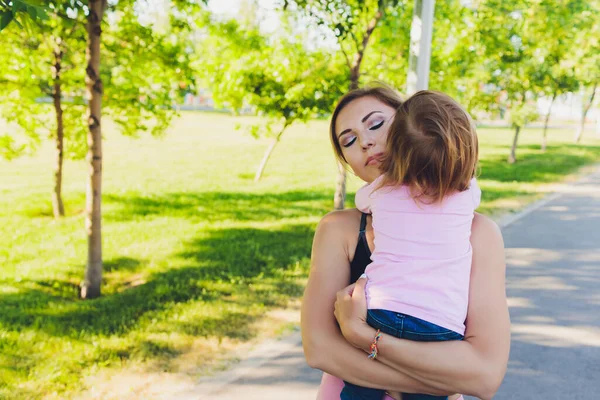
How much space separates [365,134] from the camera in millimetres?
1738

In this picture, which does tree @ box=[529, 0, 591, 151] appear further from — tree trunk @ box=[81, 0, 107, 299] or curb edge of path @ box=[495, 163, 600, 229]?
tree trunk @ box=[81, 0, 107, 299]

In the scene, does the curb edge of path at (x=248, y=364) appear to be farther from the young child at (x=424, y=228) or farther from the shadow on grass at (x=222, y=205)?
the shadow on grass at (x=222, y=205)

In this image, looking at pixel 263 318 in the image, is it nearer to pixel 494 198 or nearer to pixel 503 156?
pixel 494 198

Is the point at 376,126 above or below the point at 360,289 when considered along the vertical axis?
above

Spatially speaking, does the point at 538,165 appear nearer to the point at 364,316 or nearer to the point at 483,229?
the point at 483,229

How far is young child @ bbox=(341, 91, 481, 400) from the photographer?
1533 millimetres

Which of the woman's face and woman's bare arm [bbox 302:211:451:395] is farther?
the woman's face

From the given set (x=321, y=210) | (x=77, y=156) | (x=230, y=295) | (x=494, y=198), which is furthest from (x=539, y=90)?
(x=230, y=295)

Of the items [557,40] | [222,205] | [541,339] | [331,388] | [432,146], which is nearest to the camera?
[432,146]

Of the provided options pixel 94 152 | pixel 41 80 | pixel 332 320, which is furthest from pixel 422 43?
pixel 41 80

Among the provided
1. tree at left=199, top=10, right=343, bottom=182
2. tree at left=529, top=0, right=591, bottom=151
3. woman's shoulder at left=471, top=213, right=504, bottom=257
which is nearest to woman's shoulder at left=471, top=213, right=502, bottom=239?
woman's shoulder at left=471, top=213, right=504, bottom=257

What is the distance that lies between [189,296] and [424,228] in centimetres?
436

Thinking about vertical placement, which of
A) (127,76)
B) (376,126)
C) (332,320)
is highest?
(127,76)

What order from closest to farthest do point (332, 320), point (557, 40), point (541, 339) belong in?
1. point (332, 320)
2. point (541, 339)
3. point (557, 40)
